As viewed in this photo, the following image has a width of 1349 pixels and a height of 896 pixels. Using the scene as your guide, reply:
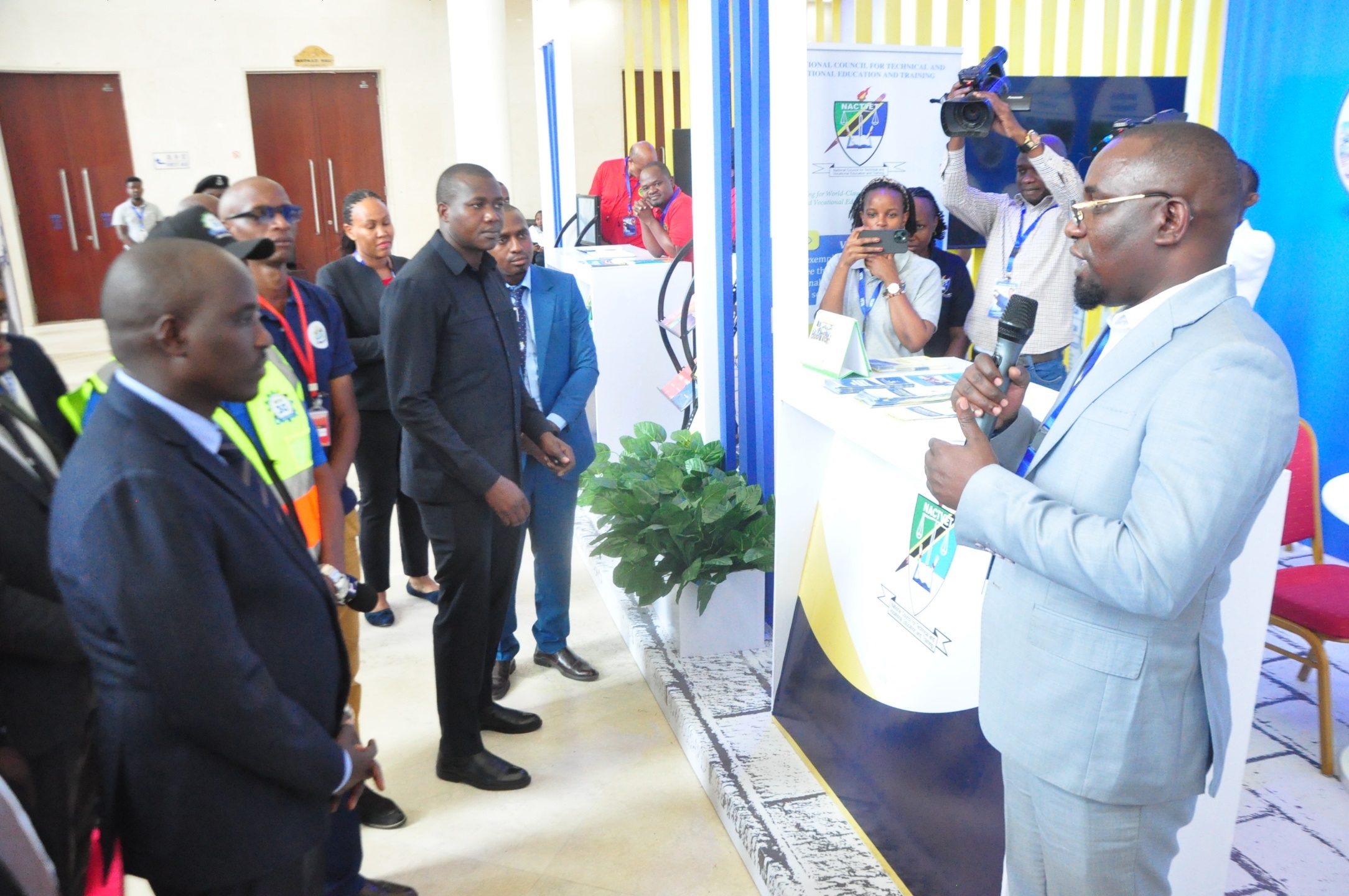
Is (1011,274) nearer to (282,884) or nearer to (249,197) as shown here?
(249,197)

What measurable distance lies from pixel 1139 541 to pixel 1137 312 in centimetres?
34

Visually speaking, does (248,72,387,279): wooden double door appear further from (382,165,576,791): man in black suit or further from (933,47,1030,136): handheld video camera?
(933,47,1030,136): handheld video camera

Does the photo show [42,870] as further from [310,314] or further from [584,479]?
[584,479]

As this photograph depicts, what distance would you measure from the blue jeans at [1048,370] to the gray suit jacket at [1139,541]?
2.68m

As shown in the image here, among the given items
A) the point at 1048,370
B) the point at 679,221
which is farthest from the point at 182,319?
the point at 679,221

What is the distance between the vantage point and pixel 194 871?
1351 mm

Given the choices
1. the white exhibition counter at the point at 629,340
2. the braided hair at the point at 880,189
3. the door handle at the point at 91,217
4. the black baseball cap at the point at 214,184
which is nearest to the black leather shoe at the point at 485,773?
the braided hair at the point at 880,189

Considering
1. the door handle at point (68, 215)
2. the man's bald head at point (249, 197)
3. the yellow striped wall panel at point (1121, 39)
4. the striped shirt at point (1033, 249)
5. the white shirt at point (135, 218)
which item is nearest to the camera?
the man's bald head at point (249, 197)

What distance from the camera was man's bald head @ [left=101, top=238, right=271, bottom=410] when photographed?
4.29 ft

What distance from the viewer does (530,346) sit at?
3.38m

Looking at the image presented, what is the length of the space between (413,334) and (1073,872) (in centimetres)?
195

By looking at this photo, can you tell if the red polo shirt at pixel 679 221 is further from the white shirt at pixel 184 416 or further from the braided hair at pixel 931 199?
the white shirt at pixel 184 416

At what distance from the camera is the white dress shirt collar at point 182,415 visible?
1.30 m

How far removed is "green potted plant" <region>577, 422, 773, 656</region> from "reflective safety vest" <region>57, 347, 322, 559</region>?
1.26 metres
